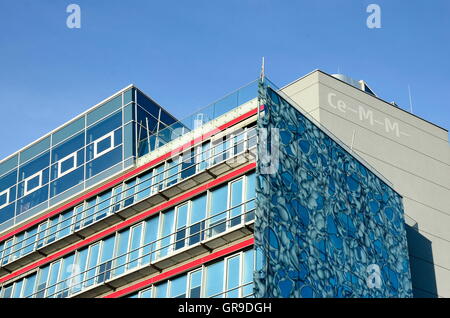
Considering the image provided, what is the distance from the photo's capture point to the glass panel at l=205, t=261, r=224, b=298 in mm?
39275

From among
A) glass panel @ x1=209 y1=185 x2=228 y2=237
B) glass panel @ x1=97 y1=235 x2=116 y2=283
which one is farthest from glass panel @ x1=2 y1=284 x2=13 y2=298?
glass panel @ x1=209 y1=185 x2=228 y2=237

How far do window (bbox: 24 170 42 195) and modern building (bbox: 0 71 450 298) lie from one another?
0.33 feet

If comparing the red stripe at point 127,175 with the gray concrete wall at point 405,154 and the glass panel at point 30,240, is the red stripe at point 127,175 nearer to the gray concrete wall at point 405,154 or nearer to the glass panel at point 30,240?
the glass panel at point 30,240

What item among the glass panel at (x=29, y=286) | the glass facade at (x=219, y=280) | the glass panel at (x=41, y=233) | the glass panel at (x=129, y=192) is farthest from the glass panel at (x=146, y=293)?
the glass panel at (x=41, y=233)

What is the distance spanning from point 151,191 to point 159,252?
4.79 meters

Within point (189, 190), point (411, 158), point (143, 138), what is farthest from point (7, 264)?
point (411, 158)

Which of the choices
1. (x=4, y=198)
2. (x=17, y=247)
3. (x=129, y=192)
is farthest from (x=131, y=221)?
(x=4, y=198)

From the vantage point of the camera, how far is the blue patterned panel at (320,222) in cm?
4006

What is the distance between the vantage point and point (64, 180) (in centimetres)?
5409

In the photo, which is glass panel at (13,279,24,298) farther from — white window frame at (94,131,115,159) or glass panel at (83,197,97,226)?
white window frame at (94,131,115,159)

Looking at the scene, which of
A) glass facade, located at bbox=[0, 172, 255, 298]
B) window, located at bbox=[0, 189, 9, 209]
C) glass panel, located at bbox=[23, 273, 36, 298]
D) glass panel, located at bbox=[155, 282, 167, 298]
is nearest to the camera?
glass facade, located at bbox=[0, 172, 255, 298]

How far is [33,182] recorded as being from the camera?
5659cm

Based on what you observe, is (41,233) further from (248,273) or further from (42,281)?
(248,273)
